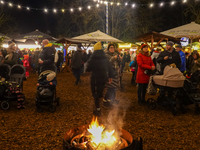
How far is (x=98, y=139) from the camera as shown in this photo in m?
2.84

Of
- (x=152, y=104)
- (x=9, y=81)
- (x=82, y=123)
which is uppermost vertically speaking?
(x=9, y=81)

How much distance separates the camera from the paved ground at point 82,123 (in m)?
3.82

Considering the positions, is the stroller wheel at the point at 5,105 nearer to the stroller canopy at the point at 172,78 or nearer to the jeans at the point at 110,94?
the jeans at the point at 110,94

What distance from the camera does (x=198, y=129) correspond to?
4.57 metres

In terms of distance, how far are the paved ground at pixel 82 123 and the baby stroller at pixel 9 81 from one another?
343mm

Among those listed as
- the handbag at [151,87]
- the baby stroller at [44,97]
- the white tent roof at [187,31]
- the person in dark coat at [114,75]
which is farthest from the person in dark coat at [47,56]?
the white tent roof at [187,31]

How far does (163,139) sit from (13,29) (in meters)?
37.7

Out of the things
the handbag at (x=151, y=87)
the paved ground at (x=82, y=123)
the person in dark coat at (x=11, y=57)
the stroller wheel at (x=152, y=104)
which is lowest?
the paved ground at (x=82, y=123)

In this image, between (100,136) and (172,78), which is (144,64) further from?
(100,136)

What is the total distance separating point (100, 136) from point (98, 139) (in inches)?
3.0

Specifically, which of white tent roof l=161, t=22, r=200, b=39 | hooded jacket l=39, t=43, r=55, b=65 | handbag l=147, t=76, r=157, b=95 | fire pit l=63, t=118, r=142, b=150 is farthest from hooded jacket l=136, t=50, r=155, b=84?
white tent roof l=161, t=22, r=200, b=39

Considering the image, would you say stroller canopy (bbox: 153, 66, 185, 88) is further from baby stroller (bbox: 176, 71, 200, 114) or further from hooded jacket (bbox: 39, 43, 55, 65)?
hooded jacket (bbox: 39, 43, 55, 65)

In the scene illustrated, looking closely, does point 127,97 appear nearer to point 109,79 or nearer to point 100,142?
point 109,79

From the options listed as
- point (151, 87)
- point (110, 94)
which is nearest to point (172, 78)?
point (151, 87)
